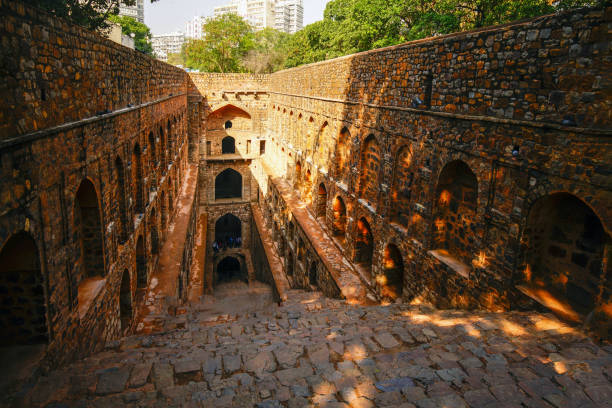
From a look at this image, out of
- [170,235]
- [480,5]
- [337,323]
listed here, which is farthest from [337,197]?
[480,5]

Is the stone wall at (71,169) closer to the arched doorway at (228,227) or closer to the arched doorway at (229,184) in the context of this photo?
the arched doorway at (228,227)

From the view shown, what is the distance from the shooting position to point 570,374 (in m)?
4.06

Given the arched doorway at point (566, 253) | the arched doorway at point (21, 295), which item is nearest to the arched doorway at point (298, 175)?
the arched doorway at point (566, 253)

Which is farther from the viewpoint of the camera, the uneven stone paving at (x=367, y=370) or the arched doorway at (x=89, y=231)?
the arched doorway at (x=89, y=231)

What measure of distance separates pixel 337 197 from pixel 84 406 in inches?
388

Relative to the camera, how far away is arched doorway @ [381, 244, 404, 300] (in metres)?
9.70

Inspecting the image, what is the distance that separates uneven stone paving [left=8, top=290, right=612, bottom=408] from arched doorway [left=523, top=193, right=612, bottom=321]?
0.48 m

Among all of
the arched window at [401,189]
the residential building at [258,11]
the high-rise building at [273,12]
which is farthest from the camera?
the high-rise building at [273,12]

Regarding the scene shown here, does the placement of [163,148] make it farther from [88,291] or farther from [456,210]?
[456,210]

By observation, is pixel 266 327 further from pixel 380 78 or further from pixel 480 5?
pixel 480 5

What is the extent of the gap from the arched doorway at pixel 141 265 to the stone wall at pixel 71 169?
0.25 m

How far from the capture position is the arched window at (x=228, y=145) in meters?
27.3

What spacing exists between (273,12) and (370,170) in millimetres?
121257

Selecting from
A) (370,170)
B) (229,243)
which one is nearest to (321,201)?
(370,170)
